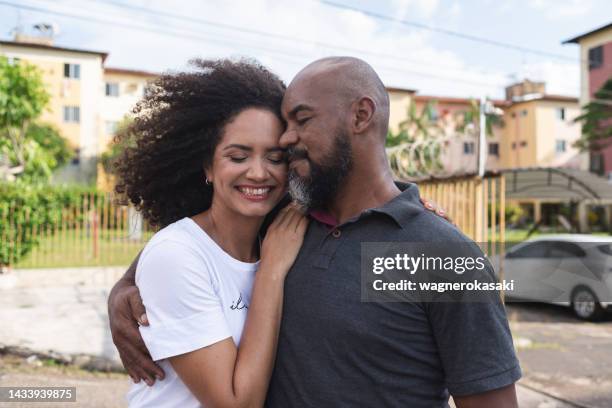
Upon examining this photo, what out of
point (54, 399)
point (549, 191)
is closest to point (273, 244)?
point (54, 399)

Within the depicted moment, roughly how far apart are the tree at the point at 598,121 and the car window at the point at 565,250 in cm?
2143

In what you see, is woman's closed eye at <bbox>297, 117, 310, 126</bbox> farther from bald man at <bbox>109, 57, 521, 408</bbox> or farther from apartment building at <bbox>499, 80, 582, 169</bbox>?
apartment building at <bbox>499, 80, 582, 169</bbox>

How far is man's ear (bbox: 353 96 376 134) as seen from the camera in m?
1.96

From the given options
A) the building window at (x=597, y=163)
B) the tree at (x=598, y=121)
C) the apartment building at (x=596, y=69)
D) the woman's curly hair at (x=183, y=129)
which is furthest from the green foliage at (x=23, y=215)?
the building window at (x=597, y=163)

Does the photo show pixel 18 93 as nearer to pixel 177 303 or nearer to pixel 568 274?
pixel 568 274

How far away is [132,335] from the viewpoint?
2.06 metres

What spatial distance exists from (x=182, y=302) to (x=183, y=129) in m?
0.76

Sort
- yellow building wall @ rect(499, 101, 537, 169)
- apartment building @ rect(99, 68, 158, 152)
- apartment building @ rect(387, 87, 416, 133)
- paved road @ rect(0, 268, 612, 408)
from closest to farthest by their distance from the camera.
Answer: paved road @ rect(0, 268, 612, 408) < apartment building @ rect(99, 68, 158, 152) < apartment building @ rect(387, 87, 416, 133) < yellow building wall @ rect(499, 101, 537, 169)

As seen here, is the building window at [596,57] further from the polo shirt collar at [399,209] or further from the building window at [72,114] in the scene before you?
the polo shirt collar at [399,209]

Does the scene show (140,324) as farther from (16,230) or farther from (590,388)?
(16,230)

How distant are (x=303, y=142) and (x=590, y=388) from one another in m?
5.51

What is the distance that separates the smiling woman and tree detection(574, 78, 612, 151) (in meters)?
29.8

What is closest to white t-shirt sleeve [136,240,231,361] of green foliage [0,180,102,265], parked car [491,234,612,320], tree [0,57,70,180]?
parked car [491,234,612,320]

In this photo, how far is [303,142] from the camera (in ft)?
6.51
